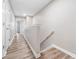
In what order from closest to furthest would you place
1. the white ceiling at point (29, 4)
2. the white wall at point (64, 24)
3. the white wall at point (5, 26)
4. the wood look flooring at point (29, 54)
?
the wood look flooring at point (29, 54) → the white wall at point (5, 26) → the white wall at point (64, 24) → the white ceiling at point (29, 4)

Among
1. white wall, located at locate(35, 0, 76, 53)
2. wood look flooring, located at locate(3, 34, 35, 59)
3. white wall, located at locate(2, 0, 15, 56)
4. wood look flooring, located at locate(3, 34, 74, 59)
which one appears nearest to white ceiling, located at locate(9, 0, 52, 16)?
white wall, located at locate(35, 0, 76, 53)

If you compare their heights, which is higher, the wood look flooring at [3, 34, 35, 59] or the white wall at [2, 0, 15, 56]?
the white wall at [2, 0, 15, 56]

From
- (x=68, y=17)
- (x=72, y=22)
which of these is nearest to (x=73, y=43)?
(x=72, y=22)

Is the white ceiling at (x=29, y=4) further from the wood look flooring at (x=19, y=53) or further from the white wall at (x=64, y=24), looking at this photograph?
the wood look flooring at (x=19, y=53)

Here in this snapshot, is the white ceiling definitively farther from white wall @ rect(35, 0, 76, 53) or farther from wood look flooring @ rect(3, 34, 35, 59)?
wood look flooring @ rect(3, 34, 35, 59)

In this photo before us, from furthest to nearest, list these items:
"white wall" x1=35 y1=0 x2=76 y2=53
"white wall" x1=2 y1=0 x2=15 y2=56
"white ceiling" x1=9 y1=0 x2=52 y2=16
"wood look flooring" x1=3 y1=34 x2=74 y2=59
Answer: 1. "white ceiling" x1=9 y1=0 x2=52 y2=16
2. "white wall" x1=35 y1=0 x2=76 y2=53
3. "white wall" x1=2 y1=0 x2=15 y2=56
4. "wood look flooring" x1=3 y1=34 x2=74 y2=59

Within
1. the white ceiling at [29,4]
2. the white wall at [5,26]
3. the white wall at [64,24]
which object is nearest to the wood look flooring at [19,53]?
the white wall at [5,26]

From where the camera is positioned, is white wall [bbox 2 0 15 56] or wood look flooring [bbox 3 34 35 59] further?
white wall [bbox 2 0 15 56]

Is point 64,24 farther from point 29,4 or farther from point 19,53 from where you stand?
point 29,4

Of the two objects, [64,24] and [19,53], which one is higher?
[64,24]

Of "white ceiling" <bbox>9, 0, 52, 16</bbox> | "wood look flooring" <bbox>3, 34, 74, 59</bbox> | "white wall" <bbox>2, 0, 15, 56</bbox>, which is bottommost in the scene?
"wood look flooring" <bbox>3, 34, 74, 59</bbox>

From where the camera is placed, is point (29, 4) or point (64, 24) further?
point (29, 4)

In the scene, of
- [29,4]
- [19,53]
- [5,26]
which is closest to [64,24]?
[19,53]

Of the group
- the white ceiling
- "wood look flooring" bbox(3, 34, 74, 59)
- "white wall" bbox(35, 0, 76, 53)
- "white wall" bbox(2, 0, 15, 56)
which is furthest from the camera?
the white ceiling
